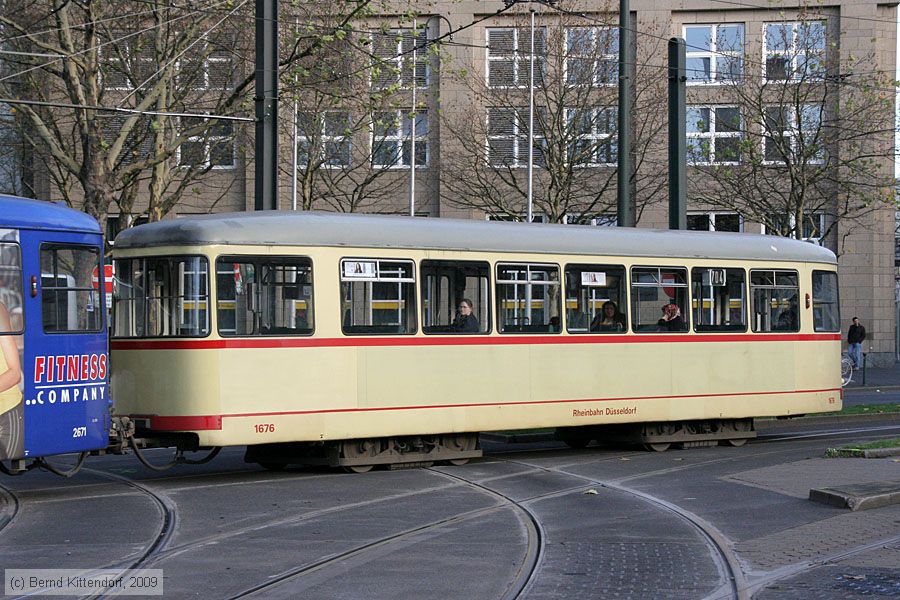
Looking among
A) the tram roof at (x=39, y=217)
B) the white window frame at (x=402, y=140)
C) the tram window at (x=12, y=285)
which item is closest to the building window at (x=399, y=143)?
the white window frame at (x=402, y=140)

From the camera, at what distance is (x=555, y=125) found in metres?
34.2

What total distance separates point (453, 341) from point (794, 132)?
19406mm

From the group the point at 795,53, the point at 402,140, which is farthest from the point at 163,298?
the point at 402,140

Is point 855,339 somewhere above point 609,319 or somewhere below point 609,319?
below

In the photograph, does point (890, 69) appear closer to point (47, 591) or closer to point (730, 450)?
point (730, 450)

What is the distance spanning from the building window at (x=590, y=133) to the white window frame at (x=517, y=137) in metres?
0.86

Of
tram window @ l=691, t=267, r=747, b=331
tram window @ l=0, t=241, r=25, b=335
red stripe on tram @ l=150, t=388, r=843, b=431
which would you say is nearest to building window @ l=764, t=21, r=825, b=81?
tram window @ l=691, t=267, r=747, b=331

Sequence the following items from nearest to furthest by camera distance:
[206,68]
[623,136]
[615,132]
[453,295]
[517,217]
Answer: [453,295] → [623,136] → [206,68] → [615,132] → [517,217]

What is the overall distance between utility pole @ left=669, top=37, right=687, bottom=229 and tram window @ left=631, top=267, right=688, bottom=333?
356 centimetres

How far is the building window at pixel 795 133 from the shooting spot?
3100 centimetres

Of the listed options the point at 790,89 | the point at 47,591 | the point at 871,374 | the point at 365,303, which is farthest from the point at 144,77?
the point at 871,374

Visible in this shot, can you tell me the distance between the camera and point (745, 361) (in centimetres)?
1792

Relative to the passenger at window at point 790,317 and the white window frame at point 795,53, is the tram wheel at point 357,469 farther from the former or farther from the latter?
the white window frame at point 795,53

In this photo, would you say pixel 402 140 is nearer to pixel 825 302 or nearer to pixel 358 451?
pixel 825 302
